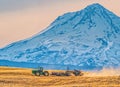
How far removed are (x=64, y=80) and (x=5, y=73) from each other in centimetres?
2509

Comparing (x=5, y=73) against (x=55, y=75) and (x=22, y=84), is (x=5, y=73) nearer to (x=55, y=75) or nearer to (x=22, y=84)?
(x=55, y=75)

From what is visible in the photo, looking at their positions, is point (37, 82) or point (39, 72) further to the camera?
point (39, 72)

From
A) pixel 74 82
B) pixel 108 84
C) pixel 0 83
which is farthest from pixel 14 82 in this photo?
pixel 108 84

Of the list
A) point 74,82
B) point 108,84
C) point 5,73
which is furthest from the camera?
point 5,73

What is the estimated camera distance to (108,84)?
333 ft

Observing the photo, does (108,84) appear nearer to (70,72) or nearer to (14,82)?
(14,82)

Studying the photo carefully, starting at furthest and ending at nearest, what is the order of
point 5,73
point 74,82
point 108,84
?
point 5,73 < point 74,82 < point 108,84

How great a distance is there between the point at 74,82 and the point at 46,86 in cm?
694

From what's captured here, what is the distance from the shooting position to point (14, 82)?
4405 inches

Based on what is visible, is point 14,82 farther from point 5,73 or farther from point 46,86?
point 5,73

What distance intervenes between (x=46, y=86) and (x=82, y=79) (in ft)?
33.6

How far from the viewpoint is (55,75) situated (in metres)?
133

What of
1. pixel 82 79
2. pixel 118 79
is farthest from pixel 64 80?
pixel 118 79

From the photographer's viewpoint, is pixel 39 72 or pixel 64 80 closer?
pixel 64 80
